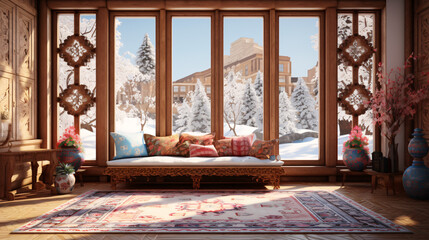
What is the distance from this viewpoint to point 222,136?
6.48 metres

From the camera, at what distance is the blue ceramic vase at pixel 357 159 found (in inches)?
225

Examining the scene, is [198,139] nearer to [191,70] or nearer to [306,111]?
[191,70]

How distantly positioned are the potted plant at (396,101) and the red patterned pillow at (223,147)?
2.76 meters

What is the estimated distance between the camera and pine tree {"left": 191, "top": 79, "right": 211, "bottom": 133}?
6.56 metres

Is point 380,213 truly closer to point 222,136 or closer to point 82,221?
point 222,136

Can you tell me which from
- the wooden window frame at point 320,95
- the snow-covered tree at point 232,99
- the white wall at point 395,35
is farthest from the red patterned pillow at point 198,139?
the white wall at point 395,35

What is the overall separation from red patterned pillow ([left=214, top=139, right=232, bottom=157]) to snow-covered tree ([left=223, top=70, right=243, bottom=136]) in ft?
1.39

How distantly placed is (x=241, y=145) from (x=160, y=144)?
1627mm

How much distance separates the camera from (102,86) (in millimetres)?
6332

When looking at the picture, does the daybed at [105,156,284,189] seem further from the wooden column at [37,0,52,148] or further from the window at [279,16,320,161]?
the wooden column at [37,0,52,148]

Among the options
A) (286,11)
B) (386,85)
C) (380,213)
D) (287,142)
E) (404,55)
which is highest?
(286,11)

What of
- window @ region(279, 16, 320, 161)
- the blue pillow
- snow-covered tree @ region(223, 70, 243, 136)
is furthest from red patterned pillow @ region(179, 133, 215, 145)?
window @ region(279, 16, 320, 161)

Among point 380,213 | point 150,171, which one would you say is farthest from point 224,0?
point 380,213

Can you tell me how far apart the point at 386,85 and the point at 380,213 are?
2889mm
